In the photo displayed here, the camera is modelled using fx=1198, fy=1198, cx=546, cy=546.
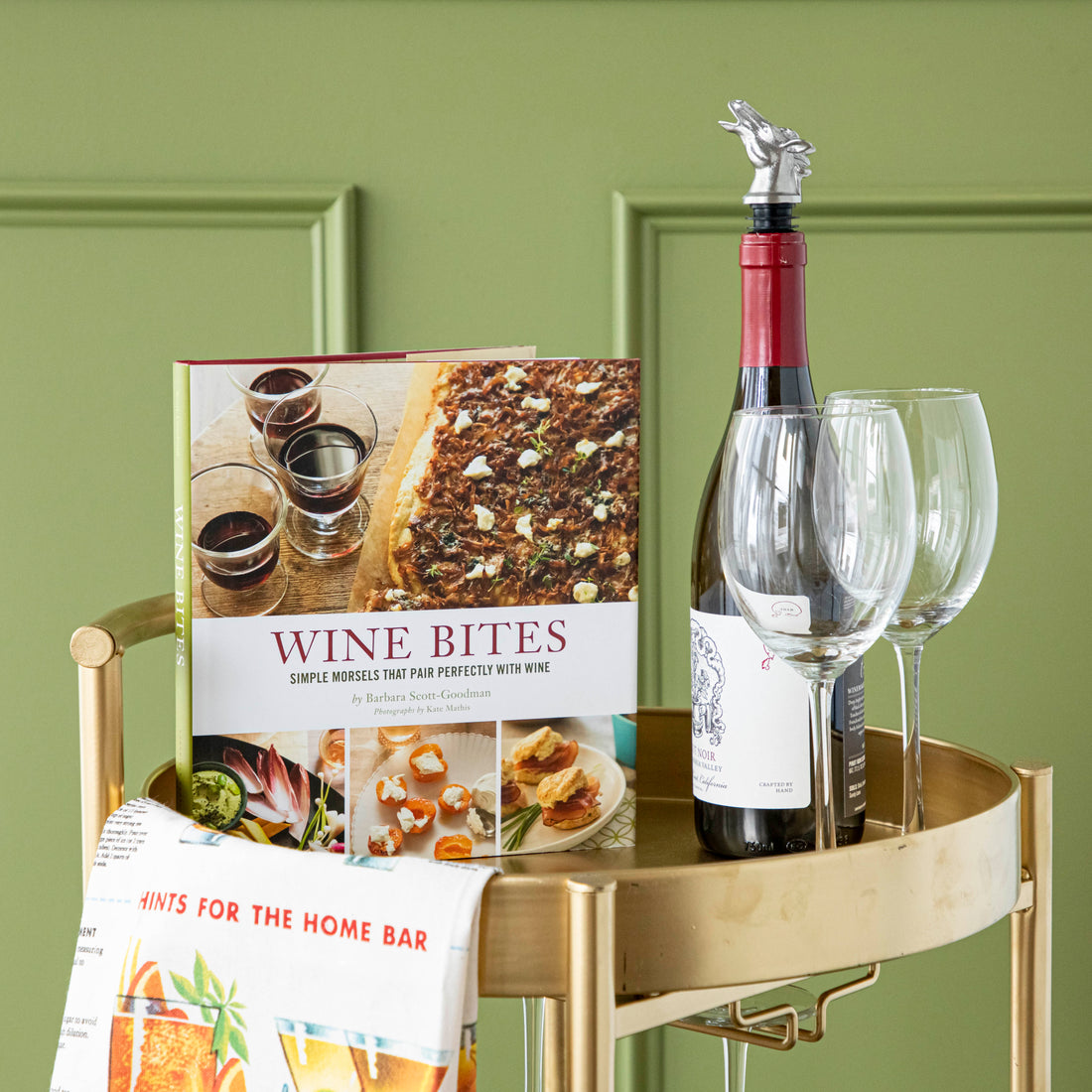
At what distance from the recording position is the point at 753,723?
536 mm

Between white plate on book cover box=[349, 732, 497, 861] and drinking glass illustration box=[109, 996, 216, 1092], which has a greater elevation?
white plate on book cover box=[349, 732, 497, 861]

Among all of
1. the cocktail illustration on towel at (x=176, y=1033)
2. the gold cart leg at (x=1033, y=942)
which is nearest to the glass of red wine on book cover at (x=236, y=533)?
the cocktail illustration on towel at (x=176, y=1033)

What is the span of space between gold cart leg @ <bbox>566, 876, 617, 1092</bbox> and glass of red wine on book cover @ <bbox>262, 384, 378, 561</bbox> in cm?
18

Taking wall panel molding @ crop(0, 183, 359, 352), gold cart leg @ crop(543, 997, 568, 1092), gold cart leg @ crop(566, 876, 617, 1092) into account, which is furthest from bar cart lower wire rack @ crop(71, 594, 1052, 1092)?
wall panel molding @ crop(0, 183, 359, 352)

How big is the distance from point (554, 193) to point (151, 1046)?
721 millimetres

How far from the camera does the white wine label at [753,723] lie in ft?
1.75

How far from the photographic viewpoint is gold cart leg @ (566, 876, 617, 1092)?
1.31ft

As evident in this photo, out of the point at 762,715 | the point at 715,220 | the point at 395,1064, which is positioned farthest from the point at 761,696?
the point at 715,220

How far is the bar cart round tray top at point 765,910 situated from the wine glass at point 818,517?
9cm

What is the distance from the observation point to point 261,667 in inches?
19.9

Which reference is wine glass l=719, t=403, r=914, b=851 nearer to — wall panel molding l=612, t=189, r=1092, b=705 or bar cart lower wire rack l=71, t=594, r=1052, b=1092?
bar cart lower wire rack l=71, t=594, r=1052, b=1092

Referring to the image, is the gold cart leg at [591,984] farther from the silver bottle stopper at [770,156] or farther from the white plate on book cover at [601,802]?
the silver bottle stopper at [770,156]

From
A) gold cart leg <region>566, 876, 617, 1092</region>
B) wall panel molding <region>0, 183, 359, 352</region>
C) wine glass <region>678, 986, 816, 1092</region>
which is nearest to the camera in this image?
gold cart leg <region>566, 876, 617, 1092</region>

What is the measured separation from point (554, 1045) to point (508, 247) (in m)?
0.61
